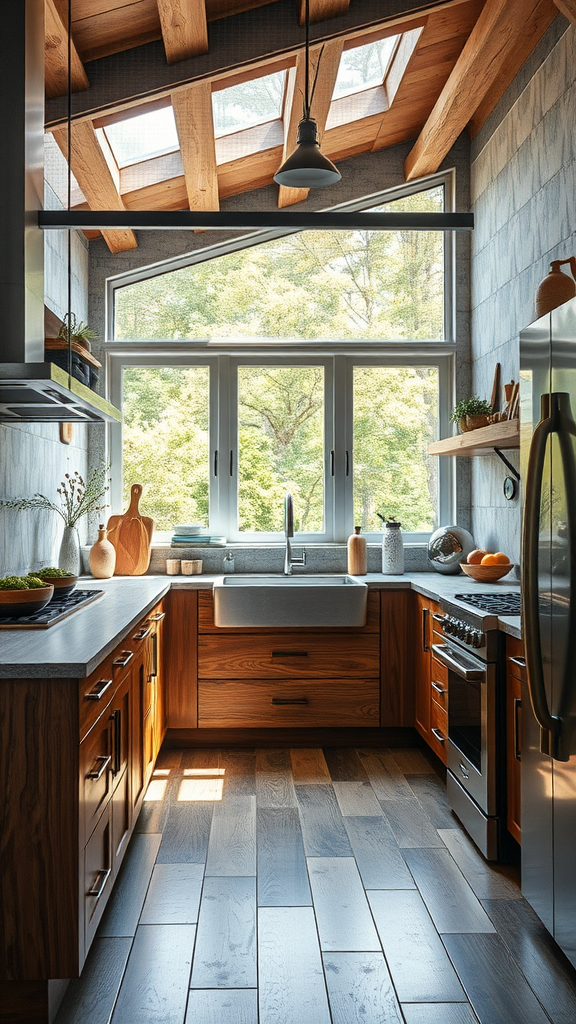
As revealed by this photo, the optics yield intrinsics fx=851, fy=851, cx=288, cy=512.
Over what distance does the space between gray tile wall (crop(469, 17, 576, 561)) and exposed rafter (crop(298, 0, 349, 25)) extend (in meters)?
0.89

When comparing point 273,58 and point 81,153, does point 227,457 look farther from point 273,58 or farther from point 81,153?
point 273,58

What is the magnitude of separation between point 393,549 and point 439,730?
1.28 metres

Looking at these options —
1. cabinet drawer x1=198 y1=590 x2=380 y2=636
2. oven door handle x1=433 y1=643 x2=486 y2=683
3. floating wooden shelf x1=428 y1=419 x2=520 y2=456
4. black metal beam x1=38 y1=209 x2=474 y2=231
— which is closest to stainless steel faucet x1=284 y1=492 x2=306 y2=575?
cabinet drawer x1=198 y1=590 x2=380 y2=636

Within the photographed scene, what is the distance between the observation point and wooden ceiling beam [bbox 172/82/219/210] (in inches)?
138

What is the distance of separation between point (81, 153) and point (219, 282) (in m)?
1.43

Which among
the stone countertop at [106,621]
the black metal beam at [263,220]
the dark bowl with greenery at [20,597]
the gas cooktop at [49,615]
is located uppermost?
the black metal beam at [263,220]

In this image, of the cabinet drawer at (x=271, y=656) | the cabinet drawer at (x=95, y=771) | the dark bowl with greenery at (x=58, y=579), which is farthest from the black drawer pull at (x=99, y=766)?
the cabinet drawer at (x=271, y=656)

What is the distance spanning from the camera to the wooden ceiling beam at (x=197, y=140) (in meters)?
3.51

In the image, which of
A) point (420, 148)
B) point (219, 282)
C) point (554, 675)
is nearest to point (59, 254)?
point (219, 282)

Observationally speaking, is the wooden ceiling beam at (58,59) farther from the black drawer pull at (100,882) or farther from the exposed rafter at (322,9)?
the black drawer pull at (100,882)

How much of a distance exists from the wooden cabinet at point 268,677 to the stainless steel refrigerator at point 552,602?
1.93 metres

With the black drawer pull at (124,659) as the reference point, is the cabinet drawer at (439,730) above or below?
below

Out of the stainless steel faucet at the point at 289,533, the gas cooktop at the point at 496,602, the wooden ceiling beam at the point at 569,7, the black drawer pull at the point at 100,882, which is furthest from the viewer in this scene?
the stainless steel faucet at the point at 289,533

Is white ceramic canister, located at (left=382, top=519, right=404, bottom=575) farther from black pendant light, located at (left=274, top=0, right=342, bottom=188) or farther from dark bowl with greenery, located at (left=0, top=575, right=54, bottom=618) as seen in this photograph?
dark bowl with greenery, located at (left=0, top=575, right=54, bottom=618)
